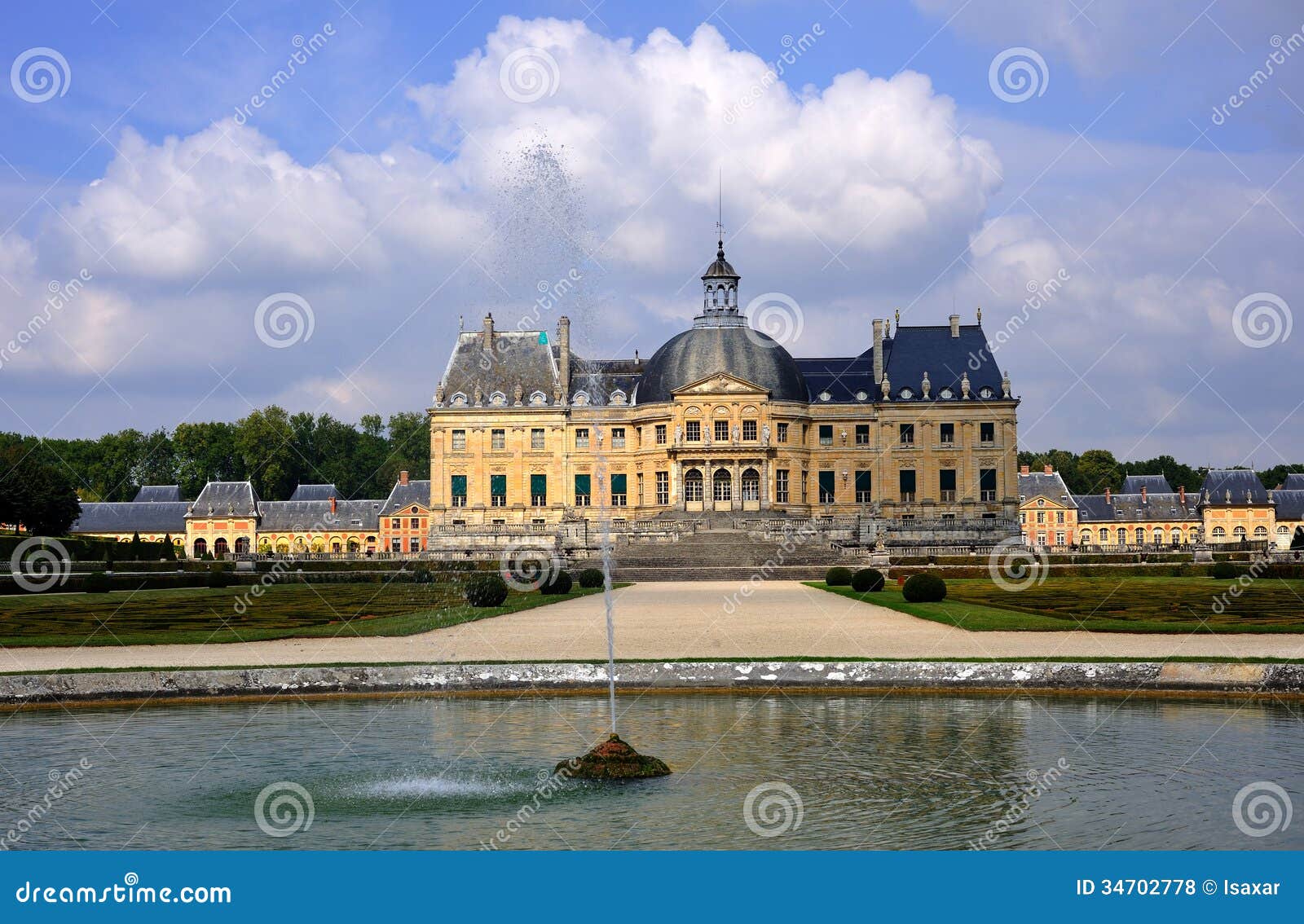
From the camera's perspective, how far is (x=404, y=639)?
2598 centimetres

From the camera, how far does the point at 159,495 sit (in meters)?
111

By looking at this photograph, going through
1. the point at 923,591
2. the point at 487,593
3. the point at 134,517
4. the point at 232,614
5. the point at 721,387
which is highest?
the point at 721,387

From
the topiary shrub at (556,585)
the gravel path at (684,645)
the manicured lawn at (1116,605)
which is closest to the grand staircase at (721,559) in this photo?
the topiary shrub at (556,585)

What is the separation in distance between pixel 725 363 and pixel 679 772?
199 ft

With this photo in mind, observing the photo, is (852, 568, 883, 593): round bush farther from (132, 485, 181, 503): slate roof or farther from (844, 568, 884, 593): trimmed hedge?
(132, 485, 181, 503): slate roof

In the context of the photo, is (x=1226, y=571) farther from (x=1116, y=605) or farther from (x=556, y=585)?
(x=556, y=585)

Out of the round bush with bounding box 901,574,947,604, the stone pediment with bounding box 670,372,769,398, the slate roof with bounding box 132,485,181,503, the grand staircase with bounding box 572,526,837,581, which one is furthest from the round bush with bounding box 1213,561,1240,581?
the slate roof with bounding box 132,485,181,503

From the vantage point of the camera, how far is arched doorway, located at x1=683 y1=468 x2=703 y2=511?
73.6 metres

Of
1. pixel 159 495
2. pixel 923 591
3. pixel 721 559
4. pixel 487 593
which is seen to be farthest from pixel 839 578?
pixel 159 495

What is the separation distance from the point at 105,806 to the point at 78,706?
21.8 ft

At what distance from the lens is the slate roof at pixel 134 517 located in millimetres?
107500

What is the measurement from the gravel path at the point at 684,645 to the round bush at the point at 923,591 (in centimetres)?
485

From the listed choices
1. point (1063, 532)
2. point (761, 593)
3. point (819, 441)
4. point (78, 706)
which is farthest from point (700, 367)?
point (78, 706)

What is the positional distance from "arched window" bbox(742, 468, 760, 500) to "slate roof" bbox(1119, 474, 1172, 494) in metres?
52.8
